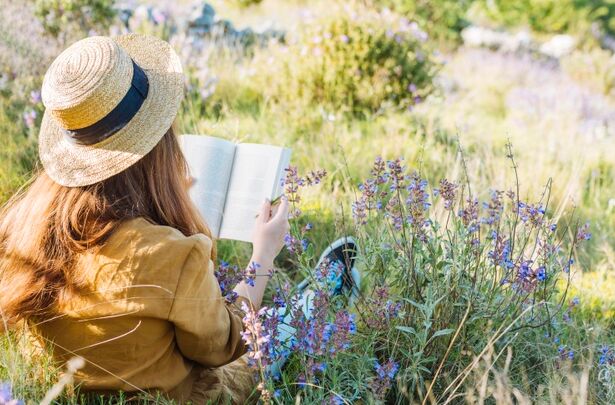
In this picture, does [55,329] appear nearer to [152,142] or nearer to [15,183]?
[152,142]

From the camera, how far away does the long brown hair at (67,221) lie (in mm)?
1863

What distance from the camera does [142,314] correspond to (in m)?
1.82

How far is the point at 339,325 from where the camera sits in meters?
1.86

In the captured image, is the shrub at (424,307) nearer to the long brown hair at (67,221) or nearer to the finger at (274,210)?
the finger at (274,210)

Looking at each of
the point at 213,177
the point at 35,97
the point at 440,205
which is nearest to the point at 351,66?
the point at 440,205

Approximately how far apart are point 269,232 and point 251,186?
256 millimetres

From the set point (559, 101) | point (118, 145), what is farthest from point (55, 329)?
point (559, 101)

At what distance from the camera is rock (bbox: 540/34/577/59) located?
12.9m

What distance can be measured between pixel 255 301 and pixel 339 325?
1.49 feet

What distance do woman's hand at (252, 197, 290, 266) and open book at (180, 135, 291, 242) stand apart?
0.11 metres

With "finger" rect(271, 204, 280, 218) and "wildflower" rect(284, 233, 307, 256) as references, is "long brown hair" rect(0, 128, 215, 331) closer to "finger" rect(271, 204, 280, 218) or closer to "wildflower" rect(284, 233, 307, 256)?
"wildflower" rect(284, 233, 307, 256)

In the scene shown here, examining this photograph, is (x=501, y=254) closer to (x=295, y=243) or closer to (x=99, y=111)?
(x=295, y=243)

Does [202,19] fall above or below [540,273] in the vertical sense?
below

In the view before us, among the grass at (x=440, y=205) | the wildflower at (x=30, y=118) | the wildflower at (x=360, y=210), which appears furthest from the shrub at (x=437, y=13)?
the wildflower at (x=360, y=210)
